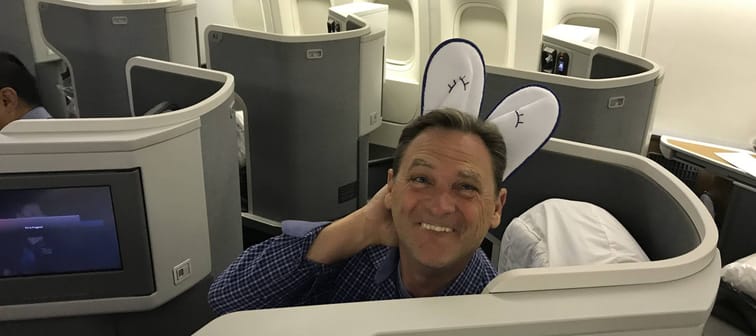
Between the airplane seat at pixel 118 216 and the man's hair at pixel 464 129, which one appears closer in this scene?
the man's hair at pixel 464 129

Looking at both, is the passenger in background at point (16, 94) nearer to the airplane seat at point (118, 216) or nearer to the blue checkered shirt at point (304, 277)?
the airplane seat at point (118, 216)

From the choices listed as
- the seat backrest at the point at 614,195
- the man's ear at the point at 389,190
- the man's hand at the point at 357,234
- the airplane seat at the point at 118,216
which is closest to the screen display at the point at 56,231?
the airplane seat at the point at 118,216

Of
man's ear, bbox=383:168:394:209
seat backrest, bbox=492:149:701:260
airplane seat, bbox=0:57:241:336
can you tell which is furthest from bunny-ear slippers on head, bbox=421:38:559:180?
airplane seat, bbox=0:57:241:336

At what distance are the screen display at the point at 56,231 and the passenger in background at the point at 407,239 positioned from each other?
0.46 m

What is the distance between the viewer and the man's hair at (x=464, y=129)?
112 cm

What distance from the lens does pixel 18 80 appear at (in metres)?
2.40

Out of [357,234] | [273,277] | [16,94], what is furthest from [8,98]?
[357,234]

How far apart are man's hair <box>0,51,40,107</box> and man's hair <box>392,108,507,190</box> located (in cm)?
190

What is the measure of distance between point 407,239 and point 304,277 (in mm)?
276

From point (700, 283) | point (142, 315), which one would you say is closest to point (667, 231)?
point (700, 283)

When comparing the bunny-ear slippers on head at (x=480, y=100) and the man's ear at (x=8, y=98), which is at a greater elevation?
the bunny-ear slippers on head at (x=480, y=100)

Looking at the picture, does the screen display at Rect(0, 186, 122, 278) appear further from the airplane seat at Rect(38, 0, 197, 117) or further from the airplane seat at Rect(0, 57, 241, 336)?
the airplane seat at Rect(38, 0, 197, 117)

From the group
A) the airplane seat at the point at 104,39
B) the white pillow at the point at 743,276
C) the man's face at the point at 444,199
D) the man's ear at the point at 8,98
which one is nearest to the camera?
the man's face at the point at 444,199

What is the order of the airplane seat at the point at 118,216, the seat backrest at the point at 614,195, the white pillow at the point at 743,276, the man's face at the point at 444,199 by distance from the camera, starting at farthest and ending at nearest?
the white pillow at the point at 743,276 → the airplane seat at the point at 118,216 → the seat backrest at the point at 614,195 → the man's face at the point at 444,199
